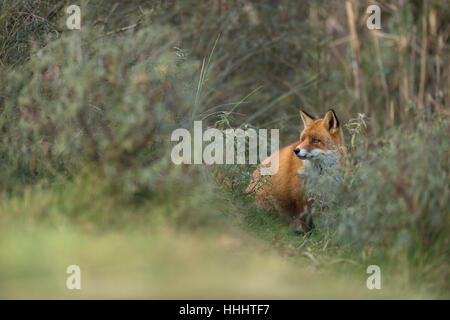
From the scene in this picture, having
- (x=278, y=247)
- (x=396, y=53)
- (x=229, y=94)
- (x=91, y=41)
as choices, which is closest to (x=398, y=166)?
(x=278, y=247)

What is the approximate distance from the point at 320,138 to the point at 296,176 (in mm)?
500

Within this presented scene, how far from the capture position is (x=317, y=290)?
395 centimetres

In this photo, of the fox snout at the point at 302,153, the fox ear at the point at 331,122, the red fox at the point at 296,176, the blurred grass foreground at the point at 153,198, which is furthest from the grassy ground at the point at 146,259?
the fox ear at the point at 331,122

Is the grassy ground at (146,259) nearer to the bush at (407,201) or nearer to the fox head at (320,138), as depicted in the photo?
the bush at (407,201)

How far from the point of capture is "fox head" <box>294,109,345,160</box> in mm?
6016

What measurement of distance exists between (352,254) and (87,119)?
2642 millimetres

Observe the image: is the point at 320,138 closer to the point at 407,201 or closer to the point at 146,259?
the point at 407,201

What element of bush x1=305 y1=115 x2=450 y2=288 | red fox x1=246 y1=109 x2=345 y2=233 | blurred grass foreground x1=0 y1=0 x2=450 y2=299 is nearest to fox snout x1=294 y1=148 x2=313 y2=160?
red fox x1=246 y1=109 x2=345 y2=233

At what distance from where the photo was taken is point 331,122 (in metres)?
6.25

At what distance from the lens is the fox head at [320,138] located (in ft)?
19.7

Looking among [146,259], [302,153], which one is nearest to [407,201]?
[302,153]

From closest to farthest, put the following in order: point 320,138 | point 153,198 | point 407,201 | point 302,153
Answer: point 407,201, point 153,198, point 302,153, point 320,138

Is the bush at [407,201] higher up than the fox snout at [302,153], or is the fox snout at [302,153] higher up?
the fox snout at [302,153]

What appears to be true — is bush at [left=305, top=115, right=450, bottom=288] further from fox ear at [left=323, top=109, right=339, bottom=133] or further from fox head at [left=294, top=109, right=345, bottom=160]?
fox ear at [left=323, top=109, right=339, bottom=133]
